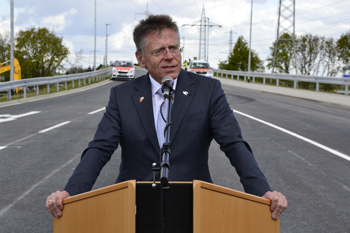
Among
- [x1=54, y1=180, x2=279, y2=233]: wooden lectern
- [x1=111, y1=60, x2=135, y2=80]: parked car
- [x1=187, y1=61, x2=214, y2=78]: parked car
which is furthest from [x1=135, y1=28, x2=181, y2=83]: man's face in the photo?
[x1=111, y1=60, x2=135, y2=80]: parked car

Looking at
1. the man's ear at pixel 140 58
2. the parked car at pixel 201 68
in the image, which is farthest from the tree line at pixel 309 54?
the man's ear at pixel 140 58

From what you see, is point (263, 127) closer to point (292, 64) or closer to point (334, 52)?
point (334, 52)

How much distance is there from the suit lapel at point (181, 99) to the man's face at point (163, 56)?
7 cm

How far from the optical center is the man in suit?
2736 mm

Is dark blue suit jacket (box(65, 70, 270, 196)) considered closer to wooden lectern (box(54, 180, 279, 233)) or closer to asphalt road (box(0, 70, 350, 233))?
wooden lectern (box(54, 180, 279, 233))

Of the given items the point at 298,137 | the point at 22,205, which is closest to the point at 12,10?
the point at 298,137

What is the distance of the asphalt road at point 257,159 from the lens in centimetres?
473

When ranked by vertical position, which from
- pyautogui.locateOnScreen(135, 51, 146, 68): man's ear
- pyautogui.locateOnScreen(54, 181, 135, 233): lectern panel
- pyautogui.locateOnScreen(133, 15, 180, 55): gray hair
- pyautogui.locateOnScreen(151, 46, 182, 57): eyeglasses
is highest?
pyautogui.locateOnScreen(133, 15, 180, 55): gray hair

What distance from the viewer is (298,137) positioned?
33.6 feet

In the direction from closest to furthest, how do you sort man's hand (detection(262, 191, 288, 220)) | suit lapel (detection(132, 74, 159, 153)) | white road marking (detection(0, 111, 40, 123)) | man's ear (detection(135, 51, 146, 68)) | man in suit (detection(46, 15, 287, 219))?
man's hand (detection(262, 191, 288, 220)) < man in suit (detection(46, 15, 287, 219)) < suit lapel (detection(132, 74, 159, 153)) < man's ear (detection(135, 51, 146, 68)) < white road marking (detection(0, 111, 40, 123))

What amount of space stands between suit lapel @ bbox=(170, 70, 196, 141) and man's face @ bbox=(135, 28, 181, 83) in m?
0.07

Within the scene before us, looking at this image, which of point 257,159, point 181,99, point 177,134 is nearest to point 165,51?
point 181,99

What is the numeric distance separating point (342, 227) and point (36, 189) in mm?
3861

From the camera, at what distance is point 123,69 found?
41.9 meters
